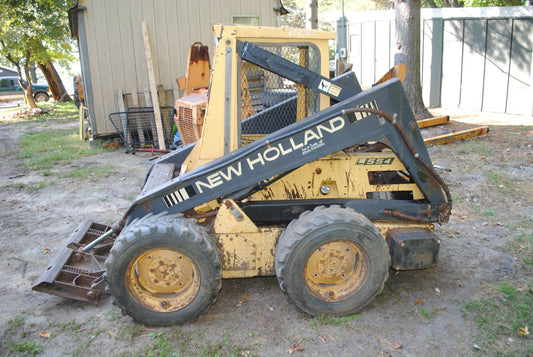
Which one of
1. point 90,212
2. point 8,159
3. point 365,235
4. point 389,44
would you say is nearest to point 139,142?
point 8,159

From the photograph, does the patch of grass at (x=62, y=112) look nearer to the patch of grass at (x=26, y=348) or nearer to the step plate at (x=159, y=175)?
the step plate at (x=159, y=175)

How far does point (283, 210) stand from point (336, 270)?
0.75 metres

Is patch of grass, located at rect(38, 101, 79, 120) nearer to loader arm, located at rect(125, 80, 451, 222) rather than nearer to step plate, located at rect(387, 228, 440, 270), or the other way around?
loader arm, located at rect(125, 80, 451, 222)

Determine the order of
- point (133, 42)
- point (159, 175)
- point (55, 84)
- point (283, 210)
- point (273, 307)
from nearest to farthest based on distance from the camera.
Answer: point (273, 307), point (283, 210), point (159, 175), point (133, 42), point (55, 84)

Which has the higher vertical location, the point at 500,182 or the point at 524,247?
the point at 500,182

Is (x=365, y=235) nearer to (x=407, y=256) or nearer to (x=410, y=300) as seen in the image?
(x=407, y=256)

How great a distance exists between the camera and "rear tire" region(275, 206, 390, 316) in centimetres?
362

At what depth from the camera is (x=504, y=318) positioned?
12.3 feet

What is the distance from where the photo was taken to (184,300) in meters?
3.76

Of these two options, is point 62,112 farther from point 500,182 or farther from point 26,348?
point 26,348

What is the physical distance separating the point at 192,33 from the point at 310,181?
28.9 feet

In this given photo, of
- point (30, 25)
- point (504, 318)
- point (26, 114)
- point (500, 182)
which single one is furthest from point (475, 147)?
point (30, 25)

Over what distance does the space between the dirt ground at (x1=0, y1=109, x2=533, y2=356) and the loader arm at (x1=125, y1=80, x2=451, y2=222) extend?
1.07 metres

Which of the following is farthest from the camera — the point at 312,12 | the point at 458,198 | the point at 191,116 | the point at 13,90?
the point at 13,90
